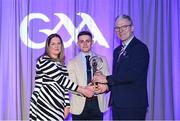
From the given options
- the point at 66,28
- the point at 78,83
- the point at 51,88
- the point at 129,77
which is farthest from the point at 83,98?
the point at 66,28

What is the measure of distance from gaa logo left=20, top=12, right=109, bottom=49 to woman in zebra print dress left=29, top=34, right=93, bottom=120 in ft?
4.14

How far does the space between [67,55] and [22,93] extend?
2.76 feet

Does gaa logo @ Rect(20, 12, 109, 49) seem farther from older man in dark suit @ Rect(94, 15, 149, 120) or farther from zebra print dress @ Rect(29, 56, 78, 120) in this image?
older man in dark suit @ Rect(94, 15, 149, 120)

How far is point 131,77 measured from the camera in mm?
3125

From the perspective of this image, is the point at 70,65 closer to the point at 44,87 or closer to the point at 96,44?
the point at 44,87

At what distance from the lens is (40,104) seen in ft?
11.4

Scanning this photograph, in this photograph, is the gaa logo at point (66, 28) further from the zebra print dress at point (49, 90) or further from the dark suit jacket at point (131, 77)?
the dark suit jacket at point (131, 77)

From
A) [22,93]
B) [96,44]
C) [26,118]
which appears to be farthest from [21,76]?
[96,44]

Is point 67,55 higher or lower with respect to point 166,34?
lower

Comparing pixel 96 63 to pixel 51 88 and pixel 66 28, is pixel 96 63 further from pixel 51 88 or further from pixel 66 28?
pixel 66 28

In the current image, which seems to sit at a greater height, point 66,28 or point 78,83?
point 66,28

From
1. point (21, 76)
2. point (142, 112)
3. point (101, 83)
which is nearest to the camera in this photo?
point (142, 112)

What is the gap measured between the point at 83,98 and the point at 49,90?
38 centimetres

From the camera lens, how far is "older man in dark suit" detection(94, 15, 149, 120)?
3135 mm
